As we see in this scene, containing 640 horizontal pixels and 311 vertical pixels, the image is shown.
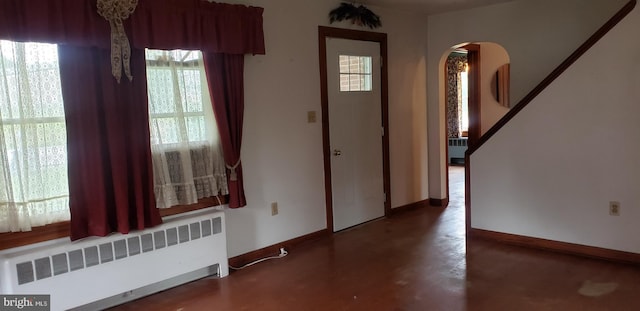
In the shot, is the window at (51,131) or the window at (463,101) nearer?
the window at (51,131)

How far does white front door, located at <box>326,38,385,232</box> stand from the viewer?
4.80 metres

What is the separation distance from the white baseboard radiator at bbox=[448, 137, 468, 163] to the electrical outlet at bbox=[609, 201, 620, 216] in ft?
18.3

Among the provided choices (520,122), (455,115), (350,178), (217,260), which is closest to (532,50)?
(520,122)

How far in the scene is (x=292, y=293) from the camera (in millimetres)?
3395

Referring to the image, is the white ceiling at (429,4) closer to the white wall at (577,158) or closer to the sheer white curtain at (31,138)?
the white wall at (577,158)

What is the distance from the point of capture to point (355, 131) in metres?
5.04

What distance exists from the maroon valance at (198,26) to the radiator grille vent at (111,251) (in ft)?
4.22

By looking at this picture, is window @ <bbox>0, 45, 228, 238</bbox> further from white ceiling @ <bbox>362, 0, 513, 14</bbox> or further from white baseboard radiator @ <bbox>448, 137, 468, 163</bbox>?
white baseboard radiator @ <bbox>448, 137, 468, 163</bbox>

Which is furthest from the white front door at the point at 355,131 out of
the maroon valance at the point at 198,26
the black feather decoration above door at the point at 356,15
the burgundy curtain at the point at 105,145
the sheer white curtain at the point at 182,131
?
the burgundy curtain at the point at 105,145

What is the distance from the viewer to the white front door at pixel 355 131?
4.80 m

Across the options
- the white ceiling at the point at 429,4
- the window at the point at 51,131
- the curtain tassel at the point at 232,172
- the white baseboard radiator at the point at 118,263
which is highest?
the white ceiling at the point at 429,4

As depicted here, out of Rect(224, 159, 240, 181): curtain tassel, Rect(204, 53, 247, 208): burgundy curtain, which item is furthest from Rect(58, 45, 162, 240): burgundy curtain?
Rect(224, 159, 240, 181): curtain tassel

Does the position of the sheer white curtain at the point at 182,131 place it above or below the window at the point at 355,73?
below

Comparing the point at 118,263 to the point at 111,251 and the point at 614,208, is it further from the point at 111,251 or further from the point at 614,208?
the point at 614,208
